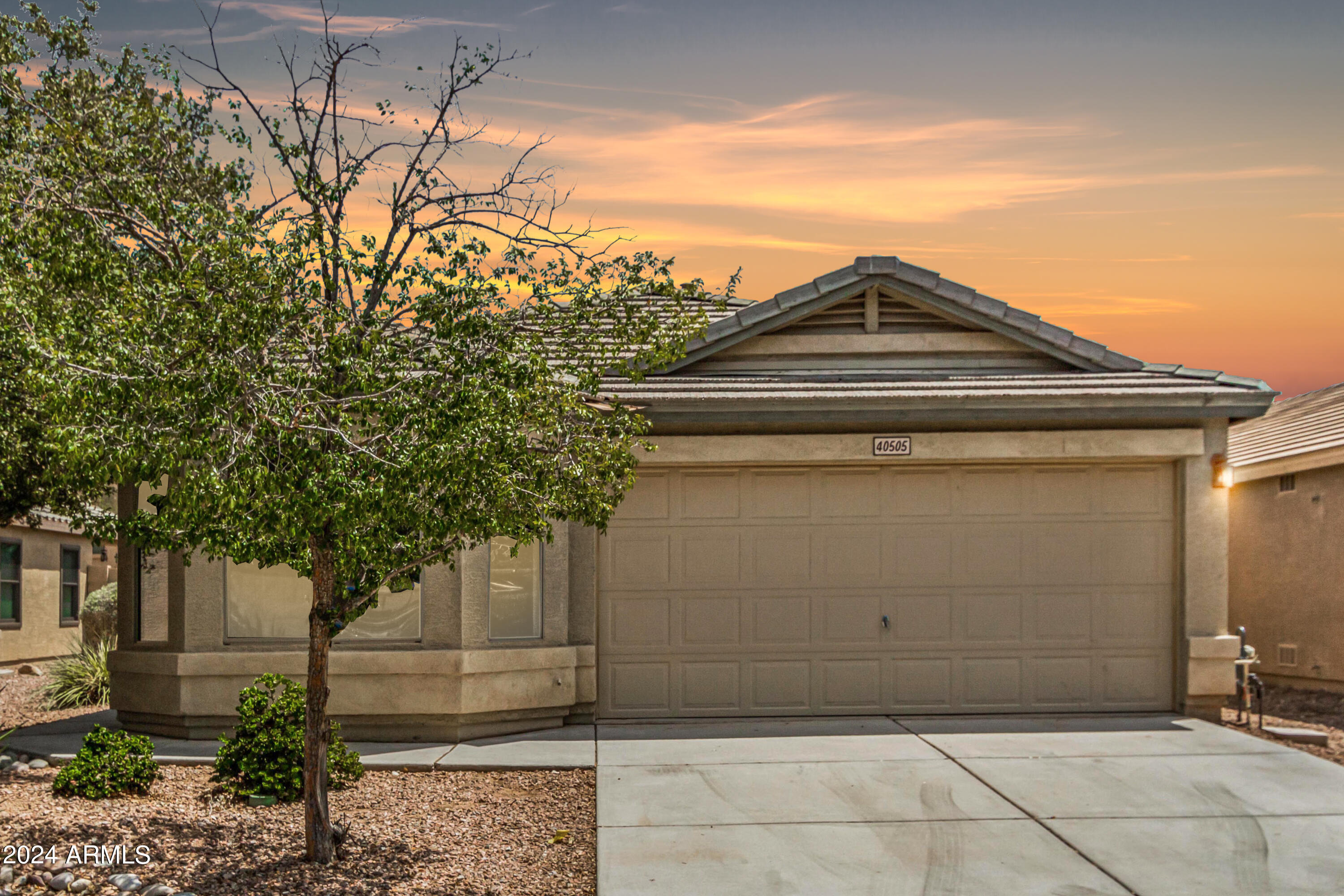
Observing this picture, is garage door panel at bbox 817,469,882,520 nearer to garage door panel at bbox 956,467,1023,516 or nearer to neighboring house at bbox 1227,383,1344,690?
garage door panel at bbox 956,467,1023,516

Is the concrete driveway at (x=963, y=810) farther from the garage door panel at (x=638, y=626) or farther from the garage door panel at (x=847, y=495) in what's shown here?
the garage door panel at (x=847, y=495)

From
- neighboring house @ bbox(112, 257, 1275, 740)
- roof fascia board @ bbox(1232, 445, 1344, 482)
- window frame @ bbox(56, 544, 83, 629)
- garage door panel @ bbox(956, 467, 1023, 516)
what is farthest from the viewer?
window frame @ bbox(56, 544, 83, 629)

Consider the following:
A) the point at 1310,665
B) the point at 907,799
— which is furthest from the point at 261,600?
the point at 1310,665

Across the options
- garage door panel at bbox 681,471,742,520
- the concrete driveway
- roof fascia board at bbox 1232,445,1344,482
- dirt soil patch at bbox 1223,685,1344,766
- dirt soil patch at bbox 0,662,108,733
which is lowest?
dirt soil patch at bbox 0,662,108,733

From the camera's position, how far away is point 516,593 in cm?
1055

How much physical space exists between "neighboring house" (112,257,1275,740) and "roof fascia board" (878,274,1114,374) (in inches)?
9.9

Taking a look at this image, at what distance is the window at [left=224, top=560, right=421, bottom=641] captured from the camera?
10.3 m

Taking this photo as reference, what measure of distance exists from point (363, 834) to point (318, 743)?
1.01 meters

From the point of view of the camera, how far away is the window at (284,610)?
10.3m

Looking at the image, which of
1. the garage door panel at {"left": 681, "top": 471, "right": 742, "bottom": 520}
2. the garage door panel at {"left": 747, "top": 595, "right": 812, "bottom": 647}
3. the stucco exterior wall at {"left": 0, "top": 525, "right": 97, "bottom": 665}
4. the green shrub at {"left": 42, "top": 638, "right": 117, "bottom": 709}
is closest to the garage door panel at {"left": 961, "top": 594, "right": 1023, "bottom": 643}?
the garage door panel at {"left": 747, "top": 595, "right": 812, "bottom": 647}

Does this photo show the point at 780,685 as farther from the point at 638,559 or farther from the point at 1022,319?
the point at 1022,319

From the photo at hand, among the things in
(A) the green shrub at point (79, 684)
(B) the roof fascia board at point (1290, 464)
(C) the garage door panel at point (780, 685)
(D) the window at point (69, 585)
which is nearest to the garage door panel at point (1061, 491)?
(C) the garage door panel at point (780, 685)

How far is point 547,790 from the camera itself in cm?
842

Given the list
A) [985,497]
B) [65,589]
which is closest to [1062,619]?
[985,497]
